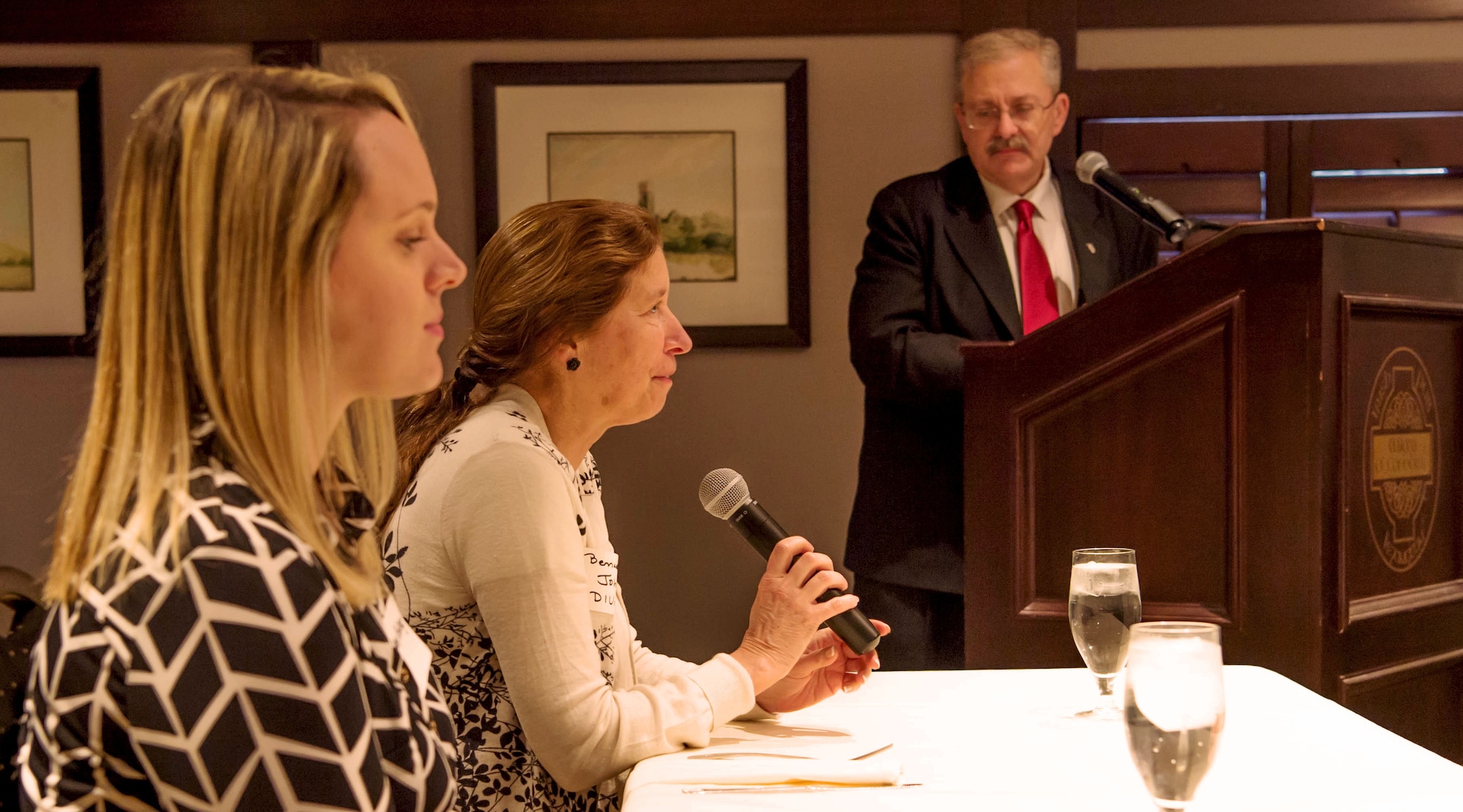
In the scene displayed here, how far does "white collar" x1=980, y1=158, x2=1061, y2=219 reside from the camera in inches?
115

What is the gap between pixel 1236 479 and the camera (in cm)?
217

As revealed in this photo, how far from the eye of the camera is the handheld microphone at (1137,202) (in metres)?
2.30

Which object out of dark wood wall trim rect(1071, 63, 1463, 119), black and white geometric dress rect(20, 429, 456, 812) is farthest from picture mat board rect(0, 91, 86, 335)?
black and white geometric dress rect(20, 429, 456, 812)

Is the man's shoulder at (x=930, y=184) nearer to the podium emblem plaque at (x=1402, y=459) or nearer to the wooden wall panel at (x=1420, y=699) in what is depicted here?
the podium emblem plaque at (x=1402, y=459)

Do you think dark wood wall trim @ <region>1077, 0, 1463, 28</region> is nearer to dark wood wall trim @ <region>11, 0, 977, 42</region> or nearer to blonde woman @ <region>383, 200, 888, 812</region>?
dark wood wall trim @ <region>11, 0, 977, 42</region>

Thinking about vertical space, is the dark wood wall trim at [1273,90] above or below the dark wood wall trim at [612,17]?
below

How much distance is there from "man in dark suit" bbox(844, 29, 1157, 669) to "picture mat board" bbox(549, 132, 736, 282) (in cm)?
114

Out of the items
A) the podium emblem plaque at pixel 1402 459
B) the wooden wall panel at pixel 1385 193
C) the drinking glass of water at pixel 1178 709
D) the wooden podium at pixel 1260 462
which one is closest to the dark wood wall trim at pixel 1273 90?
the wooden wall panel at pixel 1385 193

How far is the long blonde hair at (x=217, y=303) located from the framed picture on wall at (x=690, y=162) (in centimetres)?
309

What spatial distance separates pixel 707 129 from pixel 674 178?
0.19 metres

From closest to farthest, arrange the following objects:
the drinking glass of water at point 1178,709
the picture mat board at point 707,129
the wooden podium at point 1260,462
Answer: the drinking glass of water at point 1178,709 < the wooden podium at point 1260,462 < the picture mat board at point 707,129

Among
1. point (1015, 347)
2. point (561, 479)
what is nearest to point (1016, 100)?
point (1015, 347)

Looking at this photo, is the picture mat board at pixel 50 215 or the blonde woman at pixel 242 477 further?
the picture mat board at pixel 50 215

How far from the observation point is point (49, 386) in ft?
13.4
